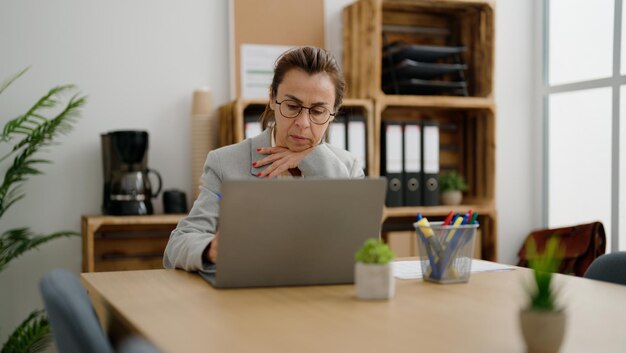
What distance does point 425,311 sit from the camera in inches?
47.8

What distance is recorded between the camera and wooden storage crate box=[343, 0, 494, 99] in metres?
3.38

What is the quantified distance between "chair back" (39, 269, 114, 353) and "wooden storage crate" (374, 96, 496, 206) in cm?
265

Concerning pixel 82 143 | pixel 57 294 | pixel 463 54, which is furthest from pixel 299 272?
pixel 463 54

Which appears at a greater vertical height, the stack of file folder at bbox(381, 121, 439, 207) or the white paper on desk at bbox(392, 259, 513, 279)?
the stack of file folder at bbox(381, 121, 439, 207)

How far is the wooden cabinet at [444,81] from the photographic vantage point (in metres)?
3.41

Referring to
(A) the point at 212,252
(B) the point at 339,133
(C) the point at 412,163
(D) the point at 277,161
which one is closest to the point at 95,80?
(B) the point at 339,133

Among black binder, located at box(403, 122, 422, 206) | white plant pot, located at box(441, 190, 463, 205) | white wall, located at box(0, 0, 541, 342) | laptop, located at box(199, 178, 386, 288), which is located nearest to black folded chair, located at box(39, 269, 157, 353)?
laptop, located at box(199, 178, 386, 288)

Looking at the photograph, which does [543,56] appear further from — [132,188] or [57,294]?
[57,294]

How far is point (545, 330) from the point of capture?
0.92 metres

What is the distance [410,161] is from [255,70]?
2.79ft

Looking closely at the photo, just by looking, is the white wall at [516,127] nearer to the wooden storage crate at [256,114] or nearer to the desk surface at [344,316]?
the wooden storage crate at [256,114]

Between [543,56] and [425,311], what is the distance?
3.15m

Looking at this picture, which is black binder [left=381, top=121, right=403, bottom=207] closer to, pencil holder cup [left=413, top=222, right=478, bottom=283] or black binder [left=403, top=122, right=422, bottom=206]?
black binder [left=403, top=122, right=422, bottom=206]

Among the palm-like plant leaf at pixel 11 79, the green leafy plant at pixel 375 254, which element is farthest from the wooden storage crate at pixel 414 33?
the green leafy plant at pixel 375 254
